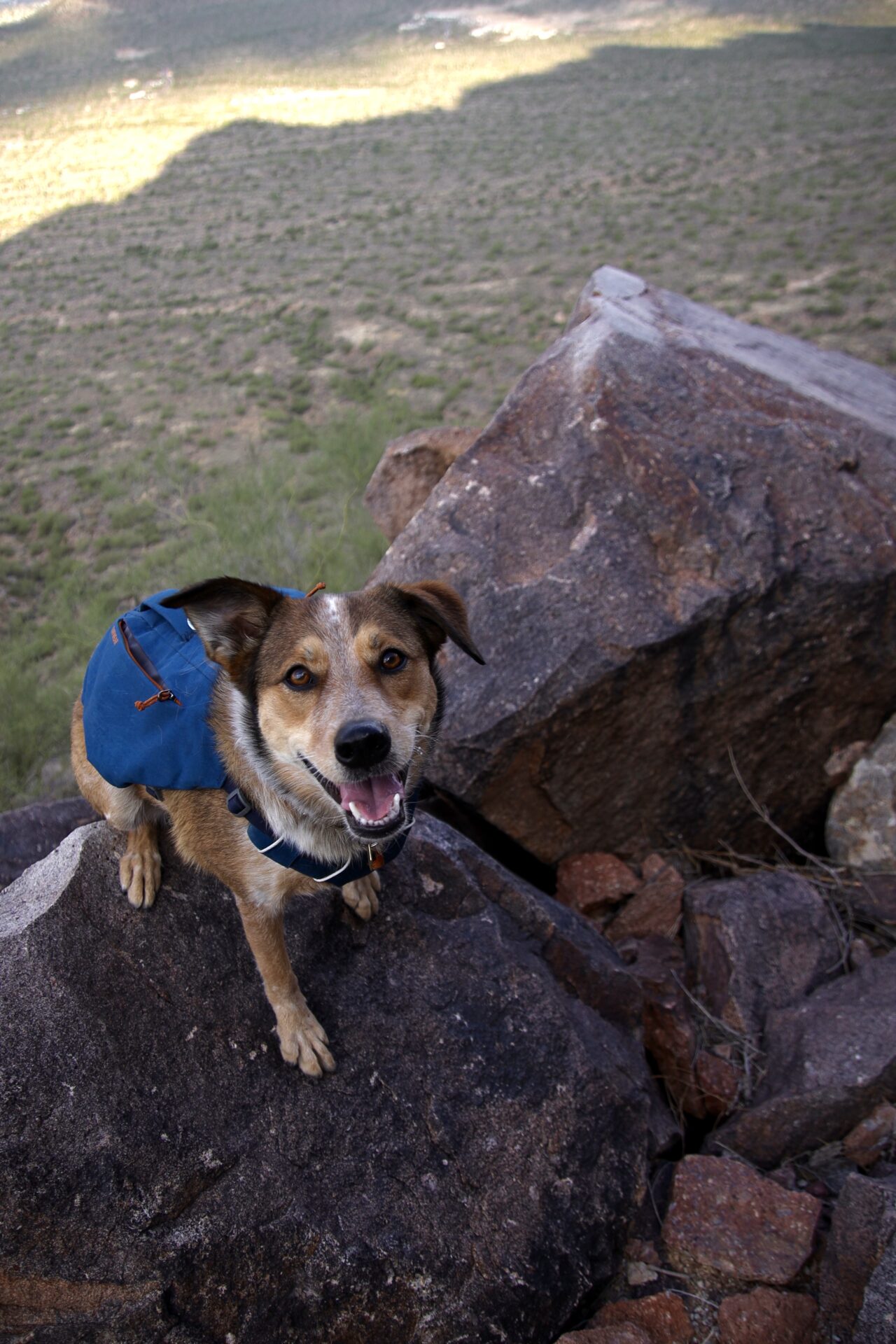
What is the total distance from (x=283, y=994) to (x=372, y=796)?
88cm

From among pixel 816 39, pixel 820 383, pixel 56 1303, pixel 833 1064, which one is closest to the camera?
pixel 56 1303

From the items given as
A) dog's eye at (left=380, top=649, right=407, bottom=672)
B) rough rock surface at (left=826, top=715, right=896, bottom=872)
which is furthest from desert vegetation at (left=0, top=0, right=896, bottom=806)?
rough rock surface at (left=826, top=715, right=896, bottom=872)

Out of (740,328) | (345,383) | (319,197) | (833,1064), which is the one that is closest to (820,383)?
(740,328)

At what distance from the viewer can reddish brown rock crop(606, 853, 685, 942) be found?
4.60 m

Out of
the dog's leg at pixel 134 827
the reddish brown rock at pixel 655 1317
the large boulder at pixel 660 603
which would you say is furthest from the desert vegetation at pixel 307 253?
the reddish brown rock at pixel 655 1317

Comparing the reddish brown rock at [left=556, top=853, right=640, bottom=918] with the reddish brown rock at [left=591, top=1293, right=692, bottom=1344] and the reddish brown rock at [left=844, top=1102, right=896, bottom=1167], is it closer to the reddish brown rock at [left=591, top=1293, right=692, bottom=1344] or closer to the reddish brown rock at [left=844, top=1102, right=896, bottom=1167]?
the reddish brown rock at [left=844, top=1102, right=896, bottom=1167]

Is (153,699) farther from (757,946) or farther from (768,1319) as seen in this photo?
(757,946)

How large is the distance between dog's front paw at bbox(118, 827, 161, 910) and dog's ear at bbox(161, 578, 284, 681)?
0.81 metres

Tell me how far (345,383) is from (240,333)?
3800 mm

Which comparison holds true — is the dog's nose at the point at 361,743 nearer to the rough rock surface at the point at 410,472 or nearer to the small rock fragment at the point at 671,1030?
the small rock fragment at the point at 671,1030

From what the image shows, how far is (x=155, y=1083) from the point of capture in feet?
9.84

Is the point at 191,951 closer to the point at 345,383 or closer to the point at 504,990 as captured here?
the point at 504,990

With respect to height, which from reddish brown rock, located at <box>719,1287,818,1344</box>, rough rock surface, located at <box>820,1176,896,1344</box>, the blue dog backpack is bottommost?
reddish brown rock, located at <box>719,1287,818,1344</box>

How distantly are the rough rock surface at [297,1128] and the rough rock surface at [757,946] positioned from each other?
702mm
